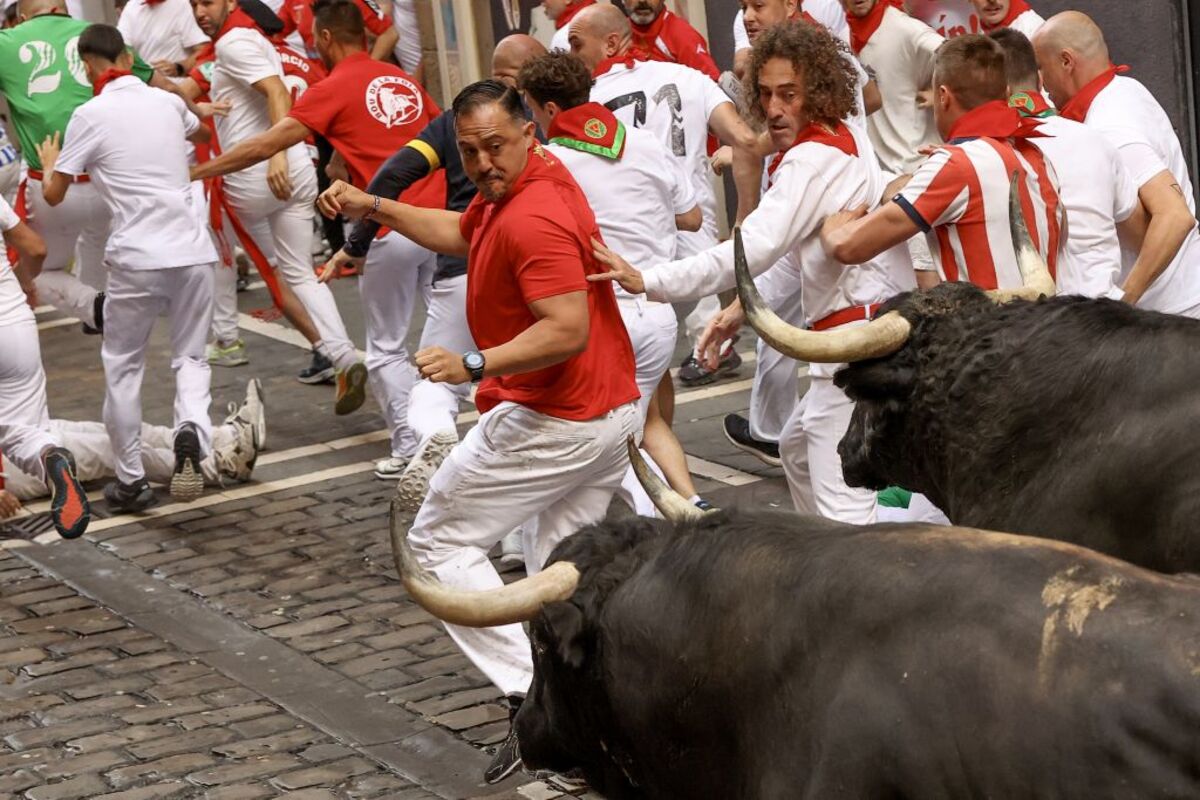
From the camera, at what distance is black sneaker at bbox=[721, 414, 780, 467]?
32.8 ft

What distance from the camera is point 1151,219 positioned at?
7.48 meters

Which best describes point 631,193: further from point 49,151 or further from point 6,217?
point 49,151

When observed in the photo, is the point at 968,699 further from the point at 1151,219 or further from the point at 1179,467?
the point at 1151,219

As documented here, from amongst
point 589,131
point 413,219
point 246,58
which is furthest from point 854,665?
point 246,58

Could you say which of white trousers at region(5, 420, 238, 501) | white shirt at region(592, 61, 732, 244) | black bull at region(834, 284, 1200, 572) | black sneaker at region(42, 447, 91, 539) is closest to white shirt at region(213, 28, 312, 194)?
white trousers at region(5, 420, 238, 501)

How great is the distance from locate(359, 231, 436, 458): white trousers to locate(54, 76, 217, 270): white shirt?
97 cm

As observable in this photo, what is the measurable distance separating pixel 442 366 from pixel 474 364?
0.14 meters

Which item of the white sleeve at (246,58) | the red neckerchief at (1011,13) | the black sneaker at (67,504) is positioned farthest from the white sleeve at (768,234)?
the white sleeve at (246,58)

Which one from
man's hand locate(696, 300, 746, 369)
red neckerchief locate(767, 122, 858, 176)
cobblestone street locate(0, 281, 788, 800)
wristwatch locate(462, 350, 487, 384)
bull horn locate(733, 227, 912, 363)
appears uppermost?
red neckerchief locate(767, 122, 858, 176)

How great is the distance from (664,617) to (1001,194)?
3.31m

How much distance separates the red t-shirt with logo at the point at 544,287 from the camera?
656 centimetres

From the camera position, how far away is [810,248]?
7250 mm

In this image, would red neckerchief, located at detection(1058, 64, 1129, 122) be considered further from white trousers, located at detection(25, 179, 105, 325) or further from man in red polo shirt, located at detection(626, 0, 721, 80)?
white trousers, located at detection(25, 179, 105, 325)

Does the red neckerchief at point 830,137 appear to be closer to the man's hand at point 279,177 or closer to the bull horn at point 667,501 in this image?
the bull horn at point 667,501
